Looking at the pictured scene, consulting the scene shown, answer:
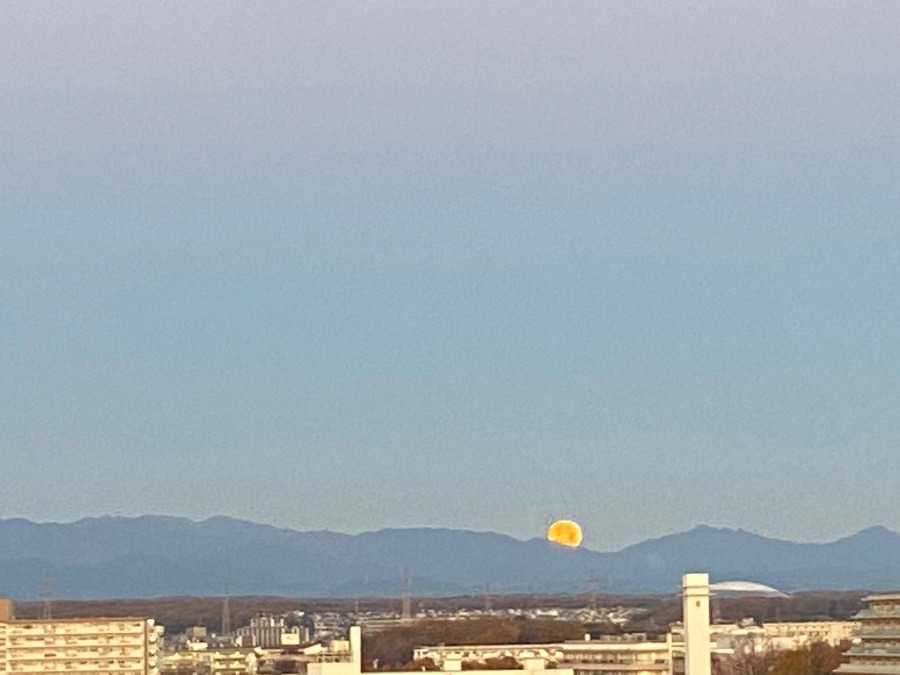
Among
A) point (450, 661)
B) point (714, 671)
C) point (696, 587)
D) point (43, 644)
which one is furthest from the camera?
point (43, 644)

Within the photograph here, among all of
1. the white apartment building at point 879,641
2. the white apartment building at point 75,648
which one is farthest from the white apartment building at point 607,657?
the white apartment building at point 879,641

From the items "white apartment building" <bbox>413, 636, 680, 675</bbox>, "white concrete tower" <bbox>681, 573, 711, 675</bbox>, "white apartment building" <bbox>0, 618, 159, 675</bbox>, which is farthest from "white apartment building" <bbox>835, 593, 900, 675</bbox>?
"white apartment building" <bbox>0, 618, 159, 675</bbox>

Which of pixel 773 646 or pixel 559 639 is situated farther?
pixel 559 639

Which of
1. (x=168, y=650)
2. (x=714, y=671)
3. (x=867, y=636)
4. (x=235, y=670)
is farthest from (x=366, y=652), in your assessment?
(x=867, y=636)

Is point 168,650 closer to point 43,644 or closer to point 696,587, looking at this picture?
point 43,644

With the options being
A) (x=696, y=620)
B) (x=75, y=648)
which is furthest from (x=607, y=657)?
(x=696, y=620)

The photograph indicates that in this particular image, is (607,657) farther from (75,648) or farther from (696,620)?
(696,620)

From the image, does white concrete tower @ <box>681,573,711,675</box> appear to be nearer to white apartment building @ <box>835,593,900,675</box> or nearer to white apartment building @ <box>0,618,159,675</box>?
white apartment building @ <box>835,593,900,675</box>
